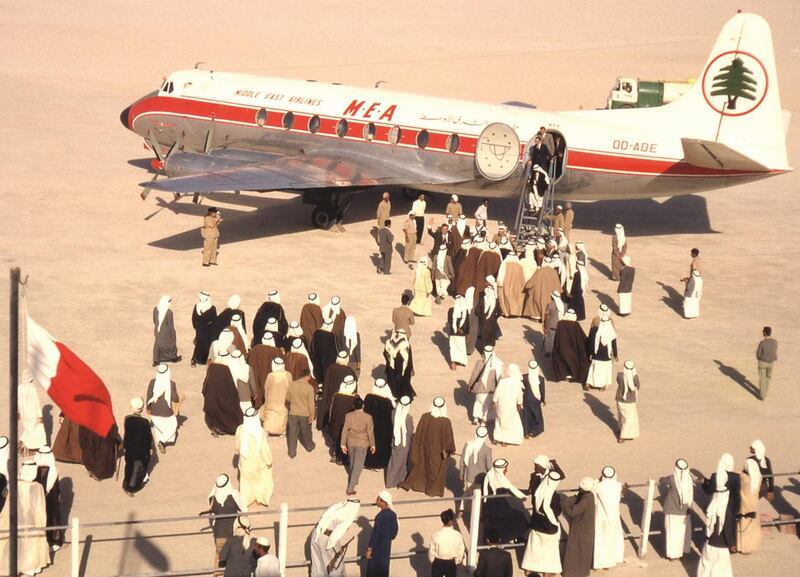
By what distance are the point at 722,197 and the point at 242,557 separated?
→ 2795 centimetres

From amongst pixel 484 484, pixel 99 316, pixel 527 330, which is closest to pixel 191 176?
pixel 99 316

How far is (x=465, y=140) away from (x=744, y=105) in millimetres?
7697

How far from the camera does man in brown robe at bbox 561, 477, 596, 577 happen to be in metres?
16.5

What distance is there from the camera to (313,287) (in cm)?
2767

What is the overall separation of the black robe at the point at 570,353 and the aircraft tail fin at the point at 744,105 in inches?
381

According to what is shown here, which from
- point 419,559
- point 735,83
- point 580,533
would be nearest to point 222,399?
point 419,559

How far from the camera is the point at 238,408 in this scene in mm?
20047

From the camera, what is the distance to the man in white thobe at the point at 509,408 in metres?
20.0

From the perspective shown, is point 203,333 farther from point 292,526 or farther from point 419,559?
point 419,559

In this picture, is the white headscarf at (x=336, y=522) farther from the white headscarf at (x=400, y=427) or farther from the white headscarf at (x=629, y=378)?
the white headscarf at (x=629, y=378)

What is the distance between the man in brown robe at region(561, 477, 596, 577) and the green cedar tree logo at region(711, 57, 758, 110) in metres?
17.5

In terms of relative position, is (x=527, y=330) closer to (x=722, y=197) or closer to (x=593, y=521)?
(x=593, y=521)

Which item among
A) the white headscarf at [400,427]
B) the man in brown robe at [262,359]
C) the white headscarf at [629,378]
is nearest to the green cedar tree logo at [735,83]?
the white headscarf at [629,378]

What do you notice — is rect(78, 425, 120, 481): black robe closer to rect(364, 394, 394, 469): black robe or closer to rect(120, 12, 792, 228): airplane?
rect(364, 394, 394, 469): black robe
